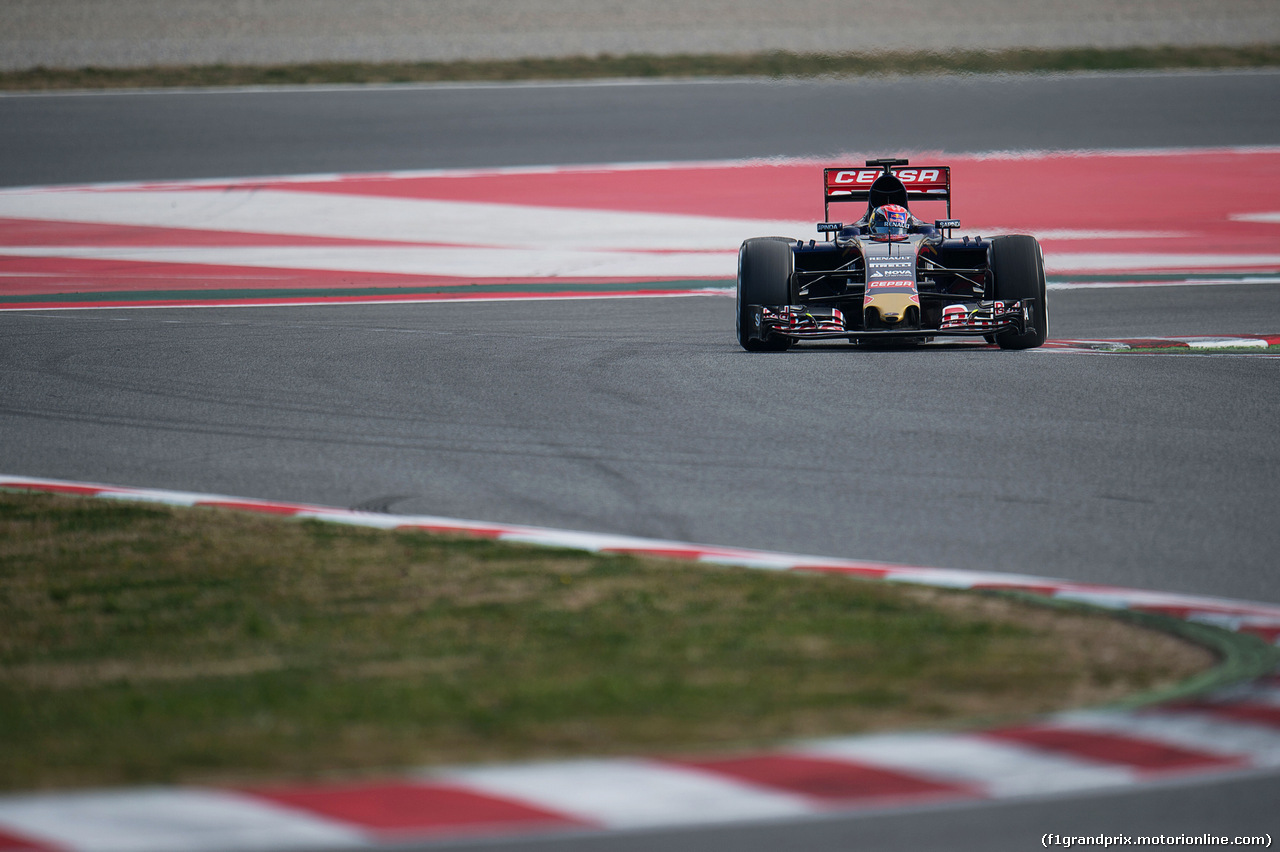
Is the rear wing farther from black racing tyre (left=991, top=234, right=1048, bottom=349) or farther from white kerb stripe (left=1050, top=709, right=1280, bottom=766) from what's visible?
white kerb stripe (left=1050, top=709, right=1280, bottom=766)

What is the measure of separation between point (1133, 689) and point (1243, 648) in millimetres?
523

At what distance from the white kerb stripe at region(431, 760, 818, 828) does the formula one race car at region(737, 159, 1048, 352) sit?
6.96 meters

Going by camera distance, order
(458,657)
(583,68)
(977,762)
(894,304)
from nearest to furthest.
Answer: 1. (977,762)
2. (458,657)
3. (894,304)
4. (583,68)

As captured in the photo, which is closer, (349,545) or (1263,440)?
(349,545)

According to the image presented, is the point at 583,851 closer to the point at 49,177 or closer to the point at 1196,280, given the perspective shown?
the point at 1196,280

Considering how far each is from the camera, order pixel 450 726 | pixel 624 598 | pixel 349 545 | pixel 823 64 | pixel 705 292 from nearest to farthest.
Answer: pixel 450 726 → pixel 624 598 → pixel 349 545 → pixel 705 292 → pixel 823 64

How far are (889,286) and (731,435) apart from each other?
9.54 feet

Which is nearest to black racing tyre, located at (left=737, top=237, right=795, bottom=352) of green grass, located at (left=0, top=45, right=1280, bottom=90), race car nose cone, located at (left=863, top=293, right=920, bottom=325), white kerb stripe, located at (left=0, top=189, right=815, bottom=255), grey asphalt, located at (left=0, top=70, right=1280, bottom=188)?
race car nose cone, located at (left=863, top=293, right=920, bottom=325)

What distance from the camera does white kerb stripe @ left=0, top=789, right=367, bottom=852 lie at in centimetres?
315

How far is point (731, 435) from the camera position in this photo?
772cm

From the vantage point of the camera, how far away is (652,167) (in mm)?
19531

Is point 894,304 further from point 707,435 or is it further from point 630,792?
point 630,792

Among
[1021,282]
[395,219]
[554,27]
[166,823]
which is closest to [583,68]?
[554,27]

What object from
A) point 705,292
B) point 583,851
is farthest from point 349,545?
point 705,292
